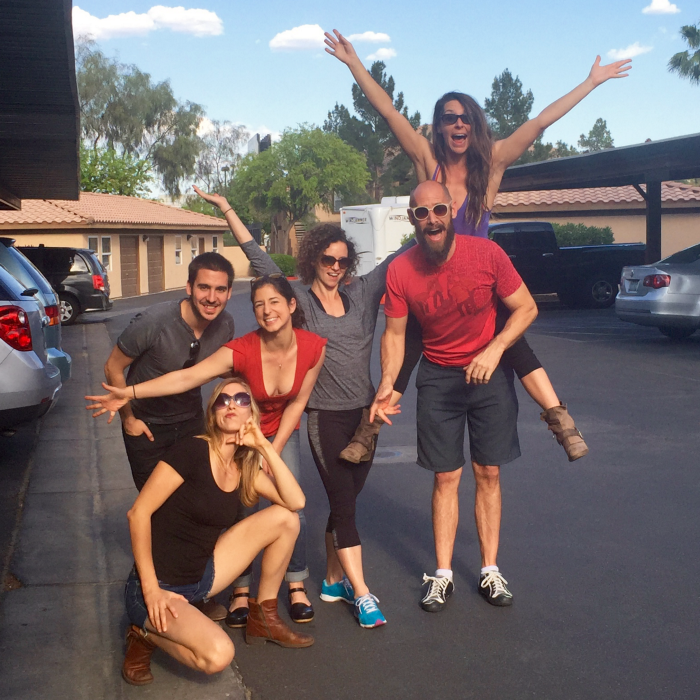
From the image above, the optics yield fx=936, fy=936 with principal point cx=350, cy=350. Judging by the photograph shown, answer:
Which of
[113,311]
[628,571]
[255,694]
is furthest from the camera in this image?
[113,311]

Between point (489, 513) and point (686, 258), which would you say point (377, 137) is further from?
point (489, 513)

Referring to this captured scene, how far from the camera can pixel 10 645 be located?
396 centimetres

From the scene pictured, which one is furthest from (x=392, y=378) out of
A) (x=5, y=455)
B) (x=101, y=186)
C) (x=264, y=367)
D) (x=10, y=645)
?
(x=101, y=186)

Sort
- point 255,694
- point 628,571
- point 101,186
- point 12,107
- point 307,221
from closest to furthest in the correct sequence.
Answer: point 255,694 → point 628,571 → point 12,107 → point 101,186 → point 307,221

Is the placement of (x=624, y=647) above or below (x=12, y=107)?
below

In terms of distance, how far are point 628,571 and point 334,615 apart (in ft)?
5.10

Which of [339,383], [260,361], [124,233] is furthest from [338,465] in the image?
[124,233]

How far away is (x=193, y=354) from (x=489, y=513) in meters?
1.63

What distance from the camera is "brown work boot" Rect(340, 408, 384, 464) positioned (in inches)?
165

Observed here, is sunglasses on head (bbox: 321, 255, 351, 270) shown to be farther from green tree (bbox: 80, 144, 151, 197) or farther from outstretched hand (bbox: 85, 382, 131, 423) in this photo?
green tree (bbox: 80, 144, 151, 197)

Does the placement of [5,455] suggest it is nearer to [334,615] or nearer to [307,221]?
[334,615]

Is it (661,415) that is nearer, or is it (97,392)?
(661,415)

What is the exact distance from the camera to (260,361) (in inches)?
163

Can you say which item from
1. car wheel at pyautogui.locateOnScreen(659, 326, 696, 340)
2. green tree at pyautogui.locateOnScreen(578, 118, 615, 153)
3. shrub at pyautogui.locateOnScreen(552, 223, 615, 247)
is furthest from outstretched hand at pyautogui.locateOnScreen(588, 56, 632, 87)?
green tree at pyautogui.locateOnScreen(578, 118, 615, 153)
